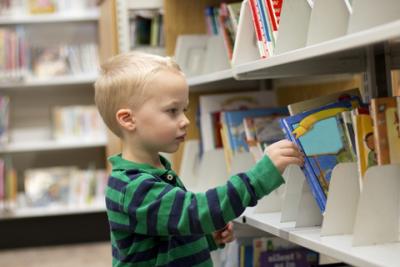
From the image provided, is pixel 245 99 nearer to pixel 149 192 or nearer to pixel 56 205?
pixel 149 192

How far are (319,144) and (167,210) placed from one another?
0.35 m

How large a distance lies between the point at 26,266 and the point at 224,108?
1.99 m

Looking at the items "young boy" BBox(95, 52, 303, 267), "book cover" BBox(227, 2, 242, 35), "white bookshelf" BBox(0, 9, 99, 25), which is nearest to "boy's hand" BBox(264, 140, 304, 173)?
"young boy" BBox(95, 52, 303, 267)

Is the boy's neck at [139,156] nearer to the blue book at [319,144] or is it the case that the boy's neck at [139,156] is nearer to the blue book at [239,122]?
the blue book at [319,144]

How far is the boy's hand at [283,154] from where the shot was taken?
53.4 inches

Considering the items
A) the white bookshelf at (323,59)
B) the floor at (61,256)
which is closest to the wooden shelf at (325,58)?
the white bookshelf at (323,59)

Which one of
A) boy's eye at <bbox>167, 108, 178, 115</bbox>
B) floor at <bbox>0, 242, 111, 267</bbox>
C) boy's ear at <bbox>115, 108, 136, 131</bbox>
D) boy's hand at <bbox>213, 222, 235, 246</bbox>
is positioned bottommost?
floor at <bbox>0, 242, 111, 267</bbox>

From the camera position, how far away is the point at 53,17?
4414 millimetres

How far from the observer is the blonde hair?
1.53 metres

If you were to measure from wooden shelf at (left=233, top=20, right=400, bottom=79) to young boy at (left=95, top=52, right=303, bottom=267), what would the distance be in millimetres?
177

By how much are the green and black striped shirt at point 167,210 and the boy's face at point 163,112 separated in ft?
0.23

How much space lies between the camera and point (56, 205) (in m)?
4.45

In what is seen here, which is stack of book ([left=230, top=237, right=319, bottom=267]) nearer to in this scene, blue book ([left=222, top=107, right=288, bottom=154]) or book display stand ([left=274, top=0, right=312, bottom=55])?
blue book ([left=222, top=107, right=288, bottom=154])

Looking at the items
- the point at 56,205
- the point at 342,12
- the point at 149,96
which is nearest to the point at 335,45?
the point at 342,12
